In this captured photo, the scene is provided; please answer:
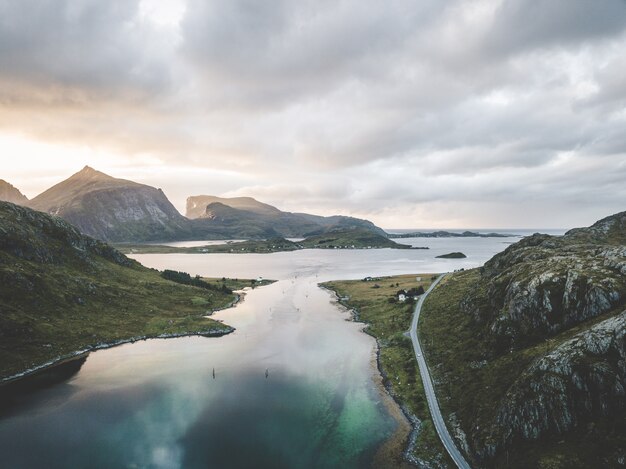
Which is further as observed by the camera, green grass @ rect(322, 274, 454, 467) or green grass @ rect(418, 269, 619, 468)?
green grass @ rect(322, 274, 454, 467)

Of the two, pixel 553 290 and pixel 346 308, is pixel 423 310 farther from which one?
pixel 553 290

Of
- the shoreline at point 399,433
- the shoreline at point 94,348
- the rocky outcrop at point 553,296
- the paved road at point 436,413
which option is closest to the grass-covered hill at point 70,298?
the shoreline at point 94,348

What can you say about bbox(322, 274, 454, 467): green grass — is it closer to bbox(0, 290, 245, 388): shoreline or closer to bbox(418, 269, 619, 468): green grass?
bbox(418, 269, 619, 468): green grass

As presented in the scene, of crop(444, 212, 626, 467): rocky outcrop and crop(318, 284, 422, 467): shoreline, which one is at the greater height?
crop(444, 212, 626, 467): rocky outcrop

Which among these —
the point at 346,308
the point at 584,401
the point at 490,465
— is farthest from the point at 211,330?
the point at 584,401

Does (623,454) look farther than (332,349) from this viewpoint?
No

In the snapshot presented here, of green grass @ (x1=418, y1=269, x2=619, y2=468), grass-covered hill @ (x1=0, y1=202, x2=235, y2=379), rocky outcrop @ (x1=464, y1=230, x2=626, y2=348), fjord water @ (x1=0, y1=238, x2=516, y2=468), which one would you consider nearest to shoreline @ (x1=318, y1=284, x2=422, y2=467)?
fjord water @ (x1=0, y1=238, x2=516, y2=468)
